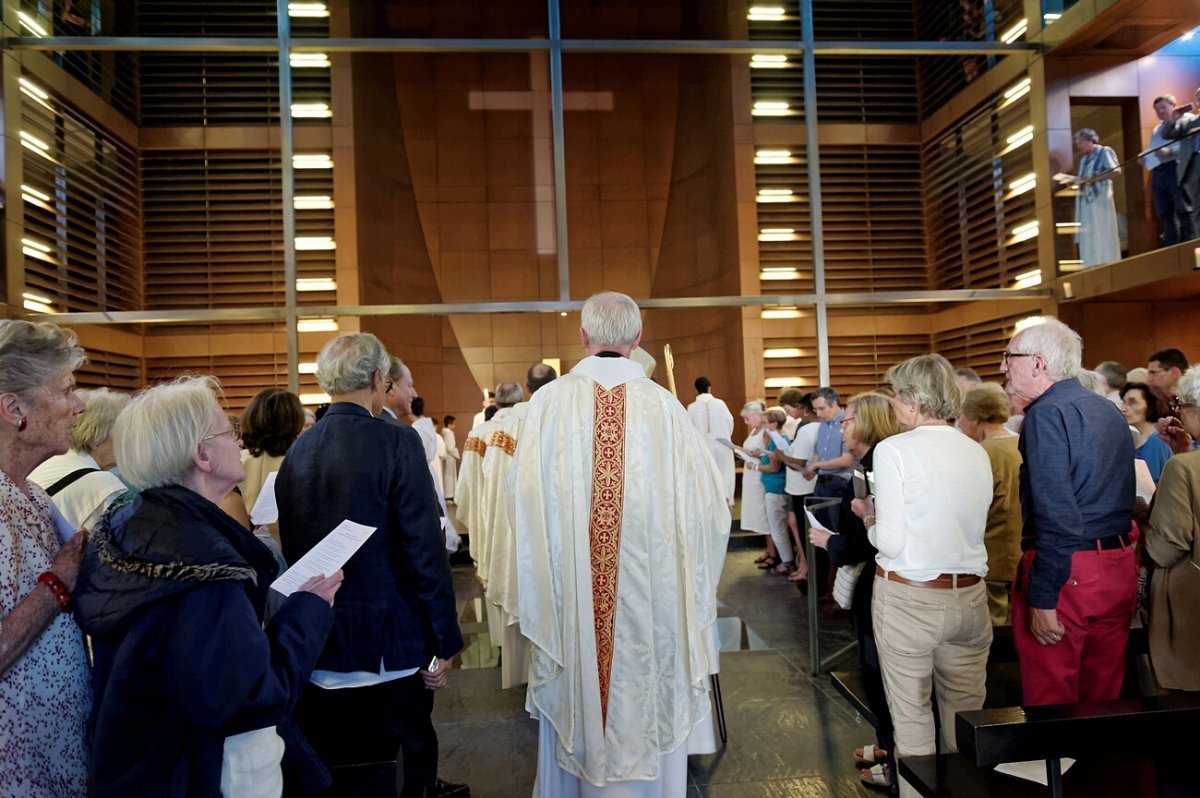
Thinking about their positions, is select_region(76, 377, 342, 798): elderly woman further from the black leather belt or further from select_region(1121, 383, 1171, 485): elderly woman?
select_region(1121, 383, 1171, 485): elderly woman

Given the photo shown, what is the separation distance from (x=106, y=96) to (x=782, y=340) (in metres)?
7.77

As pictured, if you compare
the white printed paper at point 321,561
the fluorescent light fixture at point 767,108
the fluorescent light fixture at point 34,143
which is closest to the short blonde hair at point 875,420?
the white printed paper at point 321,561

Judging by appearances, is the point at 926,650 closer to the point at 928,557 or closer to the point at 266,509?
the point at 928,557

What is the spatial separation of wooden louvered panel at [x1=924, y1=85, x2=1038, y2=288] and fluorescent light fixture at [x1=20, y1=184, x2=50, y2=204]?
9656 millimetres

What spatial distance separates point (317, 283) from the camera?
8.87m

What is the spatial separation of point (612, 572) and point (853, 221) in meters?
8.56

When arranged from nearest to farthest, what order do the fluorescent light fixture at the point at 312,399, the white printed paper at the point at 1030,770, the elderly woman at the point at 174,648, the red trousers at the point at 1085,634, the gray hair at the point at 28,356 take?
the elderly woman at the point at 174,648, the gray hair at the point at 28,356, the white printed paper at the point at 1030,770, the red trousers at the point at 1085,634, the fluorescent light fixture at the point at 312,399

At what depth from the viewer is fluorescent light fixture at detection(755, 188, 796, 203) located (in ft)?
32.4

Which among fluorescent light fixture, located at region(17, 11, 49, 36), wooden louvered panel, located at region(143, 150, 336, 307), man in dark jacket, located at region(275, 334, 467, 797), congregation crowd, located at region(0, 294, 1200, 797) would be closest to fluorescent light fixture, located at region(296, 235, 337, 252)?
wooden louvered panel, located at region(143, 150, 336, 307)

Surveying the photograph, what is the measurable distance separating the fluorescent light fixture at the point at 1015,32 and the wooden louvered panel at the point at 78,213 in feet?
31.2

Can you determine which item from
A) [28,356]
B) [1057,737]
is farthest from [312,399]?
[1057,737]

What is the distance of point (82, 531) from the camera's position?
1.55m

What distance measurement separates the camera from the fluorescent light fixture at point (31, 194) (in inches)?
279

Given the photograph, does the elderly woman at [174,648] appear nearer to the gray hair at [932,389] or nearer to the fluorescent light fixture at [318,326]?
the gray hair at [932,389]
